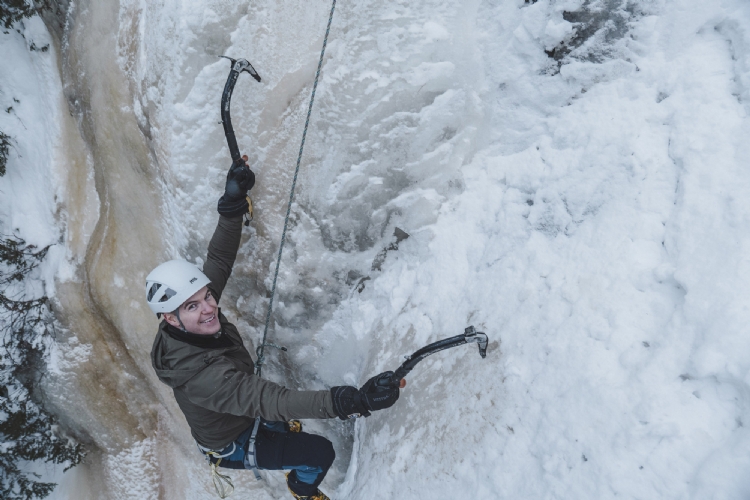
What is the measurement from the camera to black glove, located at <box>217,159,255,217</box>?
3199 millimetres

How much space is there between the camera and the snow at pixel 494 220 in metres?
2.05

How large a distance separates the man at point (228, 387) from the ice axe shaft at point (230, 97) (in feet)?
0.33

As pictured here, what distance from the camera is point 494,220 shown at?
2.90m

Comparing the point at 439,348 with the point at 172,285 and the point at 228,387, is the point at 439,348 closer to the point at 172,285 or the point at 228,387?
the point at 228,387

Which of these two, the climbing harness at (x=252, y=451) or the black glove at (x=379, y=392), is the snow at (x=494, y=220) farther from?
the climbing harness at (x=252, y=451)

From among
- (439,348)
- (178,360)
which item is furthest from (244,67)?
(439,348)

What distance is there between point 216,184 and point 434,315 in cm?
190

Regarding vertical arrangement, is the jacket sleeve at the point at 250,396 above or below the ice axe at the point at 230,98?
below

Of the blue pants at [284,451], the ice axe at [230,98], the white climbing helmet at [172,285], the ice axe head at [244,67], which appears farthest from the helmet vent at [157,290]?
the ice axe head at [244,67]

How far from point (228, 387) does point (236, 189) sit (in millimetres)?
1350

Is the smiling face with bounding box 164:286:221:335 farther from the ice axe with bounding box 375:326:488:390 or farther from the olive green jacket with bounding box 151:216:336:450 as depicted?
the ice axe with bounding box 375:326:488:390

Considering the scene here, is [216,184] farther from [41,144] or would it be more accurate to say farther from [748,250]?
[748,250]

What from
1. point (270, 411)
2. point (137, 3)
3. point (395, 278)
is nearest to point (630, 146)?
point (395, 278)

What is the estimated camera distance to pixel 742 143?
6.89 feet
